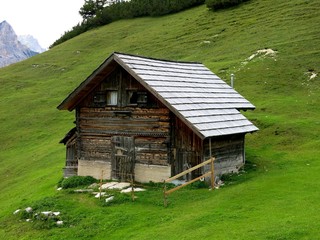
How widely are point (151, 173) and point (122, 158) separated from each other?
6.11 feet

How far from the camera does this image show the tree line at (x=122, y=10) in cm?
8781

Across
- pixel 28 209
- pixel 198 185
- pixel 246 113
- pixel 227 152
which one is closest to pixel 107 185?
pixel 28 209

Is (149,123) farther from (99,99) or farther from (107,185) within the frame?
(107,185)

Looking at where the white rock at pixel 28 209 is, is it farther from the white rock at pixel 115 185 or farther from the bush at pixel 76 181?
the white rock at pixel 115 185

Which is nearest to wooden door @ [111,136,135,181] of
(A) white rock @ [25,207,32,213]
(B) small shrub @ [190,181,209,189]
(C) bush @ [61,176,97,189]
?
(C) bush @ [61,176,97,189]

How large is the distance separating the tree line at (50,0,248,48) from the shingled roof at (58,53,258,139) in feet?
175

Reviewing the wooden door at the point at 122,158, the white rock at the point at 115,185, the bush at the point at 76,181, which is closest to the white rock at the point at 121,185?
the white rock at the point at 115,185

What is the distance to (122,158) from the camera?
912 inches

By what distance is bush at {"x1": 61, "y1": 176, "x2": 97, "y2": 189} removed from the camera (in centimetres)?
2325

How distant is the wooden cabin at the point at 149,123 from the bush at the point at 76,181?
601mm

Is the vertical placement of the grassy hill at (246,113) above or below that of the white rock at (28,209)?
above

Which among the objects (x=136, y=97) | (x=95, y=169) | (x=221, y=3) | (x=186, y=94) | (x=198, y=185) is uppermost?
(x=221, y=3)

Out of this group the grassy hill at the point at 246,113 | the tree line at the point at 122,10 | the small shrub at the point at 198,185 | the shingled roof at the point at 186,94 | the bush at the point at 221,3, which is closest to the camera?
the grassy hill at the point at 246,113

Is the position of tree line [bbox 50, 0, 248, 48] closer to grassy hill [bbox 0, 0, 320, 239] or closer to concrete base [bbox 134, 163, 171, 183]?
grassy hill [bbox 0, 0, 320, 239]
